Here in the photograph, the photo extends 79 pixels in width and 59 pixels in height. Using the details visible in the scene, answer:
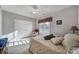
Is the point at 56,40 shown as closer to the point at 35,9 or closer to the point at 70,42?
the point at 70,42

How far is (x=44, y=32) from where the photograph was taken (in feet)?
4.58

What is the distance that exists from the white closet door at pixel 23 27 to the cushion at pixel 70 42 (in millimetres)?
490

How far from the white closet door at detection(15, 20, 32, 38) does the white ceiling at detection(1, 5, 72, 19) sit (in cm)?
11

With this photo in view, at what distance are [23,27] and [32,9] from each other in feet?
0.89

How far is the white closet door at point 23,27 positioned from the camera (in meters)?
1.37

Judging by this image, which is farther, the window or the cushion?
the window

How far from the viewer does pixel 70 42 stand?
131 centimetres

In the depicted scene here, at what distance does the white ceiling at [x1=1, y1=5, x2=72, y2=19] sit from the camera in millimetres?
1319

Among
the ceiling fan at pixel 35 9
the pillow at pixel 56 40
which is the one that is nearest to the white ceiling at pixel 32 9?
the ceiling fan at pixel 35 9

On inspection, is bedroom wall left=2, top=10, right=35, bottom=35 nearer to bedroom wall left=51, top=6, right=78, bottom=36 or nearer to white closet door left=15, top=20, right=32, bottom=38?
white closet door left=15, top=20, right=32, bottom=38

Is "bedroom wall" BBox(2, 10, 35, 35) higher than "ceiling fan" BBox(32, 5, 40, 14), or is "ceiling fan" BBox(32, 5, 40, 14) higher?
"ceiling fan" BBox(32, 5, 40, 14)

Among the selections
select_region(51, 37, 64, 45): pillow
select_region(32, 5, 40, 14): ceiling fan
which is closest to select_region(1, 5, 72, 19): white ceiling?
select_region(32, 5, 40, 14): ceiling fan

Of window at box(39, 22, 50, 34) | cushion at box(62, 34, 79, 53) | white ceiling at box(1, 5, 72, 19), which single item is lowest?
cushion at box(62, 34, 79, 53)
